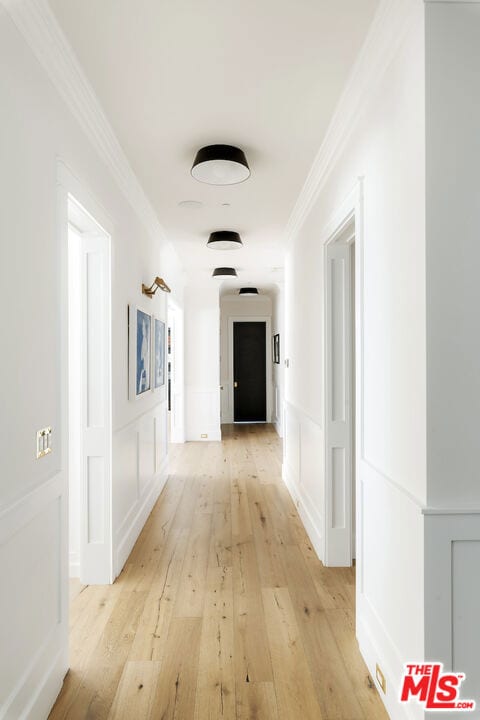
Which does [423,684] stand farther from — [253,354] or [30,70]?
[253,354]

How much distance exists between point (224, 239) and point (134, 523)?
2649mm

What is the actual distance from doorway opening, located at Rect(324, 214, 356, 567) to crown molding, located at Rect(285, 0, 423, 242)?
52 centimetres

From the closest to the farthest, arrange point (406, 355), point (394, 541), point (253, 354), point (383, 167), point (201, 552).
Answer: point (406, 355)
point (394, 541)
point (383, 167)
point (201, 552)
point (253, 354)

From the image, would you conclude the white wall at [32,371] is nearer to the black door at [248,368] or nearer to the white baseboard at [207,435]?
the white baseboard at [207,435]

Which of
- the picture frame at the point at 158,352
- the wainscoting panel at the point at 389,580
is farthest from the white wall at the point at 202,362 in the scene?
the wainscoting panel at the point at 389,580

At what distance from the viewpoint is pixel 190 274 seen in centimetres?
714

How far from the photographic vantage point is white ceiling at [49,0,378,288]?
167 cm

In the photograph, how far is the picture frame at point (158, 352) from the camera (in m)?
4.26

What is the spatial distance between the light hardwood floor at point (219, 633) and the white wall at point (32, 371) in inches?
12.0

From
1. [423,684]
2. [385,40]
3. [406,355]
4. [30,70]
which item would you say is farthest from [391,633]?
[30,70]

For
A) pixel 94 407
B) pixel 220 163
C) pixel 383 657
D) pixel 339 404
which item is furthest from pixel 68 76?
pixel 383 657

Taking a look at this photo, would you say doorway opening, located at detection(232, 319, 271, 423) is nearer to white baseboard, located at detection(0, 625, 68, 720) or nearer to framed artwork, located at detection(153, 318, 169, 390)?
framed artwork, located at detection(153, 318, 169, 390)

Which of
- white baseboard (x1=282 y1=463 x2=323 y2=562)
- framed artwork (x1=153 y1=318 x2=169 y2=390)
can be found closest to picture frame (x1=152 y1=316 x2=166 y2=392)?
framed artwork (x1=153 y1=318 x2=169 y2=390)

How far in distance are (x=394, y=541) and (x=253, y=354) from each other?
7853 millimetres
